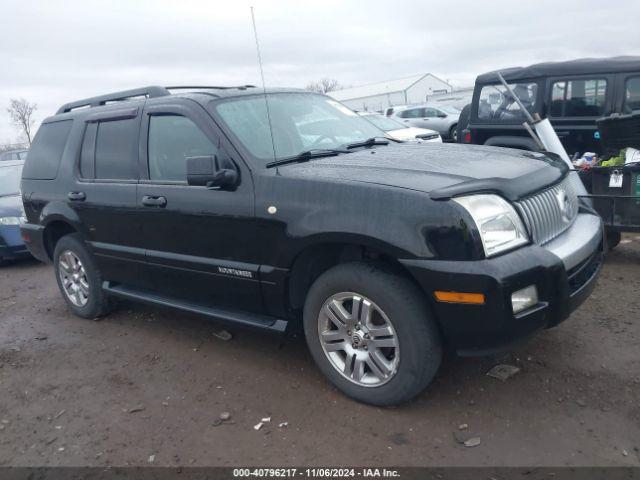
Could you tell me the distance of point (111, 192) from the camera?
4.37 m

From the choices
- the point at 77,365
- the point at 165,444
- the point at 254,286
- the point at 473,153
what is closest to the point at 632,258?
the point at 473,153

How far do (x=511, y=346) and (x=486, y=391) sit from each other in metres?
0.55

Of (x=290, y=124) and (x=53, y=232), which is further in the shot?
(x=53, y=232)

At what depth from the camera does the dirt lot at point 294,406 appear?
279 cm

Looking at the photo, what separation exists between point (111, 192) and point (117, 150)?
35 centimetres

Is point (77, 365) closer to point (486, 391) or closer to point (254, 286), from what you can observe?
point (254, 286)

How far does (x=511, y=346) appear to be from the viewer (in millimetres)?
2822

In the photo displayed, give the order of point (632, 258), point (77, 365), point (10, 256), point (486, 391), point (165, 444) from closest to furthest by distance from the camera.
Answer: point (165, 444)
point (486, 391)
point (77, 365)
point (632, 258)
point (10, 256)

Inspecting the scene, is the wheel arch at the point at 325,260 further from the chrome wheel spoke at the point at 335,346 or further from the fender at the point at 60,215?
the fender at the point at 60,215

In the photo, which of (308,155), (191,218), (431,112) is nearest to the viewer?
(308,155)

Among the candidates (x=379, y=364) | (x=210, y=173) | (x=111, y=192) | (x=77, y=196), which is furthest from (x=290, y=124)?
(x=77, y=196)

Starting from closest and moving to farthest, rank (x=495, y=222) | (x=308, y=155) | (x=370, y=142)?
(x=495, y=222) < (x=308, y=155) < (x=370, y=142)

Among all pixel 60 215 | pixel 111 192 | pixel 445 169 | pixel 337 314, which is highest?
pixel 445 169

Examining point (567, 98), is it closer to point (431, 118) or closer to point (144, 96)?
point (144, 96)
